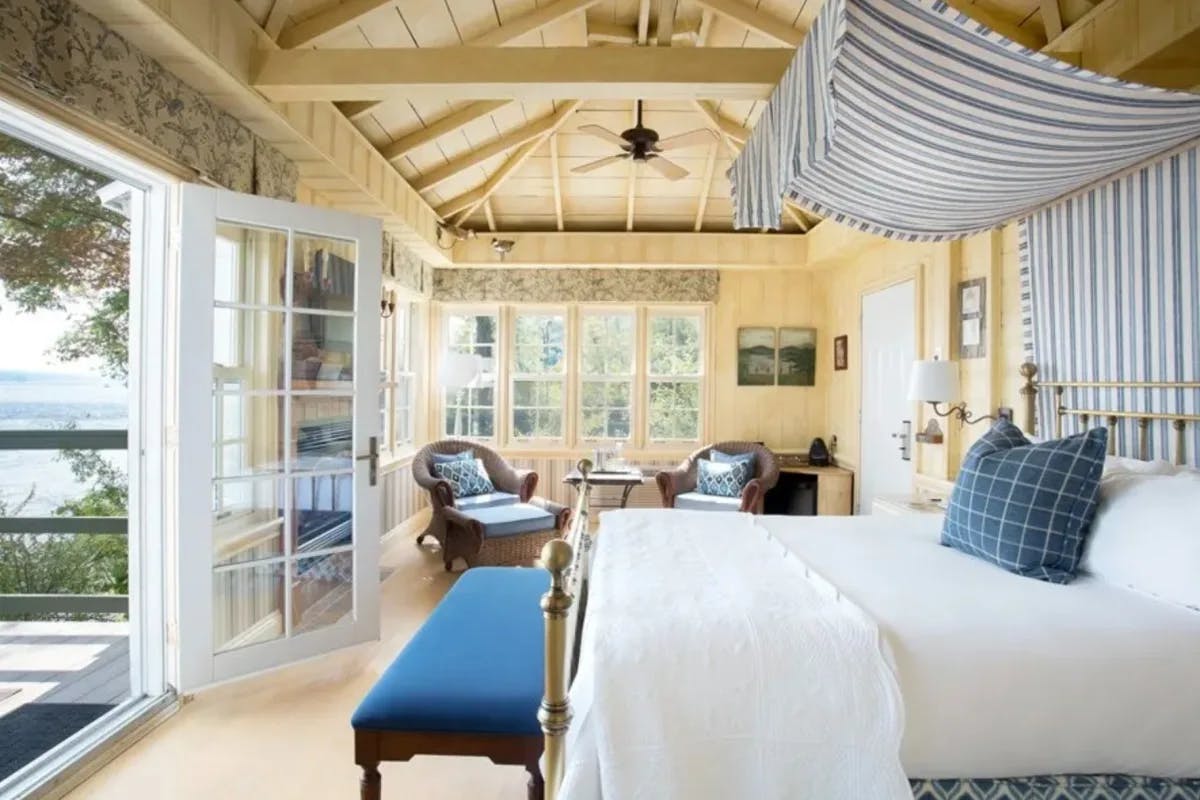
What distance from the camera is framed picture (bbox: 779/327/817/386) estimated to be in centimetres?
590

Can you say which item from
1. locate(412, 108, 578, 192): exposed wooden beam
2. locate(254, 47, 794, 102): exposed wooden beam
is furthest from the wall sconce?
locate(412, 108, 578, 192): exposed wooden beam

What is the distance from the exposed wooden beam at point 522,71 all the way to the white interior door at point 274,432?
1.75ft

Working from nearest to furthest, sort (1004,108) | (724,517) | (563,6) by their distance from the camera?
(1004,108), (724,517), (563,6)

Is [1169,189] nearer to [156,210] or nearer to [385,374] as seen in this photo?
[156,210]

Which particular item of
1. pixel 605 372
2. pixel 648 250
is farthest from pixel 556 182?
pixel 605 372

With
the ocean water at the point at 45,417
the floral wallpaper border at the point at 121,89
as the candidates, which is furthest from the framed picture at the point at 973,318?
the ocean water at the point at 45,417

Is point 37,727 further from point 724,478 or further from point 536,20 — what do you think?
point 724,478

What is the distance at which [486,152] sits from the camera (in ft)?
15.0

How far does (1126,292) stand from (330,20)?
3.25 m

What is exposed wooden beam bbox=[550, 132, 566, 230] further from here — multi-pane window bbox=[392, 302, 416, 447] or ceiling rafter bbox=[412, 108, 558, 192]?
multi-pane window bbox=[392, 302, 416, 447]

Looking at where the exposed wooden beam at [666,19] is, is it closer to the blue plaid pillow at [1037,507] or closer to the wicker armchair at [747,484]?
the blue plaid pillow at [1037,507]

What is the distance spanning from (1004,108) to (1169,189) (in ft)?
2.80

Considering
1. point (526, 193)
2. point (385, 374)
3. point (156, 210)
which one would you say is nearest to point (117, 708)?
point (156, 210)

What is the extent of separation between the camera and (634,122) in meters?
4.68
